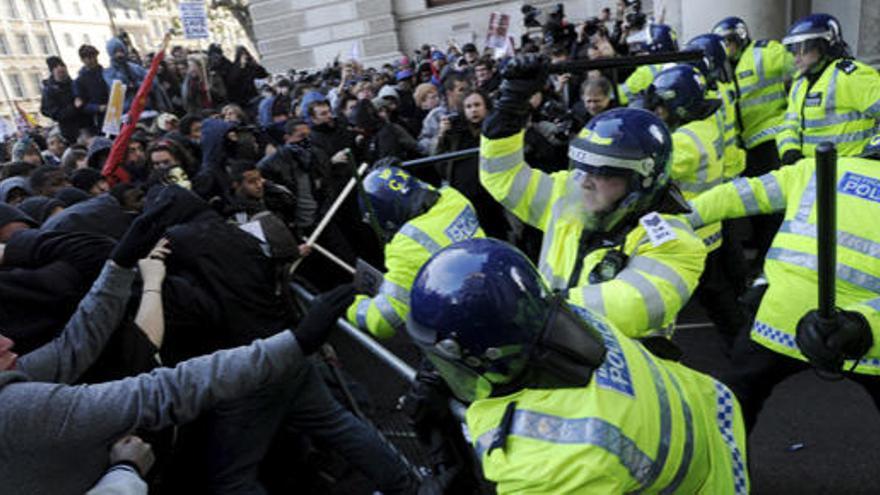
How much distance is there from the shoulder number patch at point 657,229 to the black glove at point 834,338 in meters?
0.50

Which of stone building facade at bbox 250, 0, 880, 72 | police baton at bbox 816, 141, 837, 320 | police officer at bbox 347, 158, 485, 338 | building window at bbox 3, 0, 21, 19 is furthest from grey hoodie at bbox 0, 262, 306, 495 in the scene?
building window at bbox 3, 0, 21, 19

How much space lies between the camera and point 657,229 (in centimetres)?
210

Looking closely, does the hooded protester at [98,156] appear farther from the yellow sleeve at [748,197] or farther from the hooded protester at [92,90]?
the yellow sleeve at [748,197]

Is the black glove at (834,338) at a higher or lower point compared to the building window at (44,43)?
lower

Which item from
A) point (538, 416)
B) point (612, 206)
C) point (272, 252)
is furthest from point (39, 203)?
point (538, 416)

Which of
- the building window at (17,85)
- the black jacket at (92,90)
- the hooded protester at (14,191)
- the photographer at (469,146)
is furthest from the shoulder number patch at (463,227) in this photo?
the building window at (17,85)

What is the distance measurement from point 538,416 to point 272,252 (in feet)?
7.09

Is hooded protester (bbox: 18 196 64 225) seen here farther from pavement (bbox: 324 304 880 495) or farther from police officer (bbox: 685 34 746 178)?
police officer (bbox: 685 34 746 178)

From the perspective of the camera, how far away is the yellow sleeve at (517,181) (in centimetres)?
259

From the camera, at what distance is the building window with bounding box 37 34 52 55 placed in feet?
185

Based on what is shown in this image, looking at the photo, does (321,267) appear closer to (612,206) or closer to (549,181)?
(549,181)

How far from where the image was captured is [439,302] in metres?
1.39

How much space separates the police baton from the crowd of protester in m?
1.36

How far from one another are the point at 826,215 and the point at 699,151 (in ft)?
7.52
